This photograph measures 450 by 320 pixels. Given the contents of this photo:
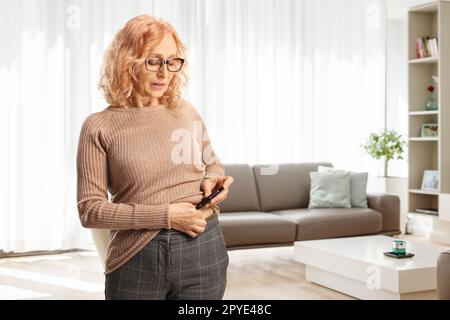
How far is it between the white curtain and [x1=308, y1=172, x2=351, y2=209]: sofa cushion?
0.82 metres

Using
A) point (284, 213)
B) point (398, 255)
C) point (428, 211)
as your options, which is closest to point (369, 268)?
point (398, 255)

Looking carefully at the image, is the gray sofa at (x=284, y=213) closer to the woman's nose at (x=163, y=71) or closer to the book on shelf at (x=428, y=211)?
the book on shelf at (x=428, y=211)

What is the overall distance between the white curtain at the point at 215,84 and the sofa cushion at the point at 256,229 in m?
1.29

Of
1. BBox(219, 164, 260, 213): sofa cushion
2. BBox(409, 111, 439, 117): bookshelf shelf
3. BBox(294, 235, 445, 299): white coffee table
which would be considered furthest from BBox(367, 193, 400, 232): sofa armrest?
BBox(409, 111, 439, 117): bookshelf shelf

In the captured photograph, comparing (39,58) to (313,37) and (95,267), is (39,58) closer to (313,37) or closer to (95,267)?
(95,267)

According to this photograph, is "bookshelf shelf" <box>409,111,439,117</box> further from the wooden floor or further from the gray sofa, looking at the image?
the wooden floor

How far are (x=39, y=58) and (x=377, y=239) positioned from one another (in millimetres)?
3017

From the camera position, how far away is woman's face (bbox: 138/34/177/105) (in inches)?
47.1

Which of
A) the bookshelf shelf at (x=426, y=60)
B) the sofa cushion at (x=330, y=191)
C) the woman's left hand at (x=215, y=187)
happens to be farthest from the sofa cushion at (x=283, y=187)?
the woman's left hand at (x=215, y=187)

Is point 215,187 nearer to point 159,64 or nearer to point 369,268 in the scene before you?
point 159,64

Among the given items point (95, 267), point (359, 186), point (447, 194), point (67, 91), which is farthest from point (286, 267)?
point (67, 91)

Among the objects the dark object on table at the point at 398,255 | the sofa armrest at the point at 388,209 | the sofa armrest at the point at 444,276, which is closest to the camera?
the sofa armrest at the point at 444,276

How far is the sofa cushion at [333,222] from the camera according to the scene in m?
4.54
